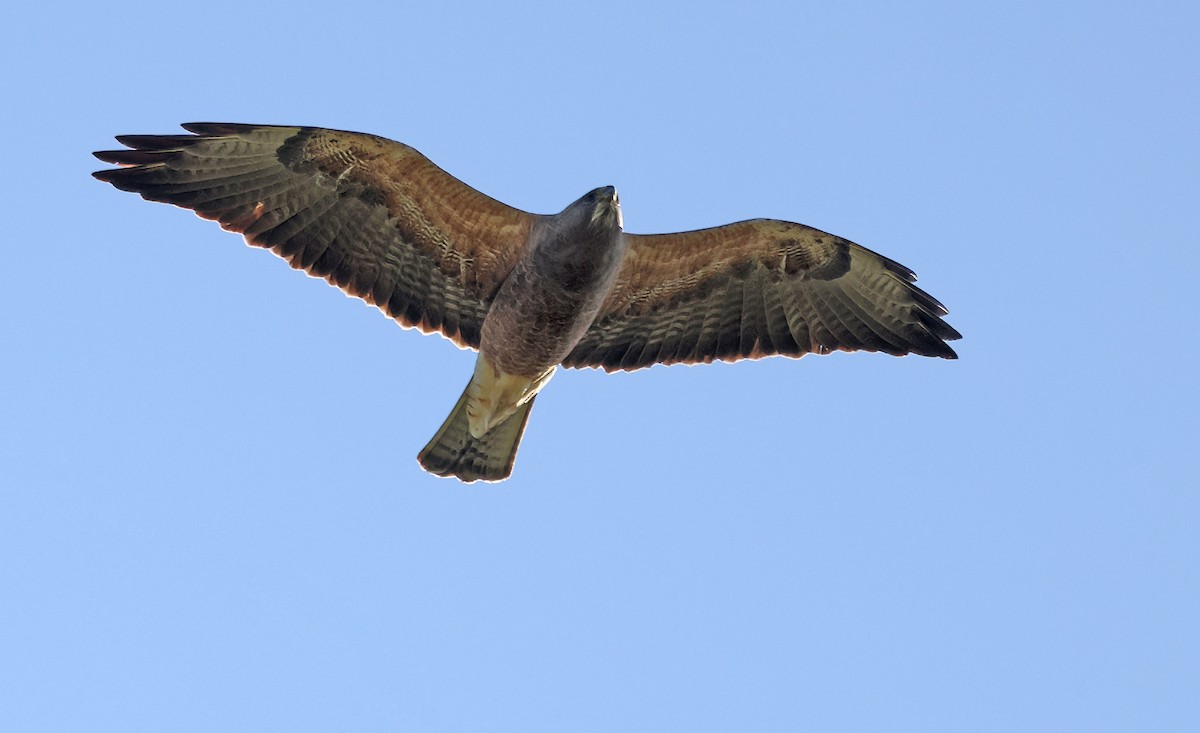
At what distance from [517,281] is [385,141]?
51.3 inches

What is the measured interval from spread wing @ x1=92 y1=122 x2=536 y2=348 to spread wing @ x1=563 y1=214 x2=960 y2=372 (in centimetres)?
101

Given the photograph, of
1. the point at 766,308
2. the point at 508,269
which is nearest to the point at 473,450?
the point at 508,269

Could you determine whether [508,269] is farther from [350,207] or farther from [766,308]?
[766,308]

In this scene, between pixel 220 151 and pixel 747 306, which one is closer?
pixel 220 151

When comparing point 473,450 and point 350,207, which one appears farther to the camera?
point 473,450

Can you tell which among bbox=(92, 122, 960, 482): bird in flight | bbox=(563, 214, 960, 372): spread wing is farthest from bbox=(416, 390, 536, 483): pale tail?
bbox=(563, 214, 960, 372): spread wing

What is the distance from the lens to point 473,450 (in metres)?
12.0

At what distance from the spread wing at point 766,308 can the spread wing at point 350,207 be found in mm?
1006

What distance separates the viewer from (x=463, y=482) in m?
12.0

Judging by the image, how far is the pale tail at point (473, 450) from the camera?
39.0 feet

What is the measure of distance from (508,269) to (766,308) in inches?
77.6

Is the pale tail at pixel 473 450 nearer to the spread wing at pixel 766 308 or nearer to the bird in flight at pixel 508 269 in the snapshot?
the bird in flight at pixel 508 269

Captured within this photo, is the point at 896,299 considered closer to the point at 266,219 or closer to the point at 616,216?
the point at 616,216

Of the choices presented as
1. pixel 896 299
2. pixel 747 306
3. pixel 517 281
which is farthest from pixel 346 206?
pixel 896 299
